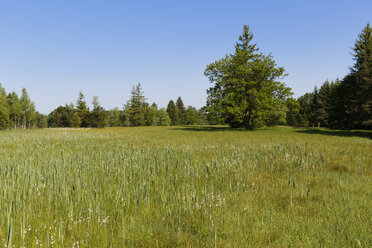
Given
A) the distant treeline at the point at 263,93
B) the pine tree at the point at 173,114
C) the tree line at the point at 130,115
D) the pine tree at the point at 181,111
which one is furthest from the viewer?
the pine tree at the point at 181,111

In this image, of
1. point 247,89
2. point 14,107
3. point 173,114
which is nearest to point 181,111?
→ point 173,114

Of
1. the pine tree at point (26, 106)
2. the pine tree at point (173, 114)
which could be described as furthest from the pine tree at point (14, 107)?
the pine tree at point (173, 114)

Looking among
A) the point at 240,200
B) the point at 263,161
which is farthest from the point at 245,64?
the point at 240,200

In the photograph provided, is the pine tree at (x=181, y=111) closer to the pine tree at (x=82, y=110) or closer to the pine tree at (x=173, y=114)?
the pine tree at (x=173, y=114)

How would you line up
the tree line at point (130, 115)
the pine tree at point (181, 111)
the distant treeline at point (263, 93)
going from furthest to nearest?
1. the pine tree at point (181, 111)
2. the tree line at point (130, 115)
3. the distant treeline at point (263, 93)

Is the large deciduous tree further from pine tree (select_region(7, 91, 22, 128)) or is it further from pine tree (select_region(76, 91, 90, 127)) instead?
pine tree (select_region(7, 91, 22, 128))

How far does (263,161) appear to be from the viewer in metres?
8.99

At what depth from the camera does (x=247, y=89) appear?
1524 inches

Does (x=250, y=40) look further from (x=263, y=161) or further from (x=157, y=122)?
(x=157, y=122)

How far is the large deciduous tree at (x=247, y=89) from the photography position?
3609cm

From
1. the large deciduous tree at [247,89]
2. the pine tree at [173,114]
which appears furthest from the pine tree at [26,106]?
the large deciduous tree at [247,89]

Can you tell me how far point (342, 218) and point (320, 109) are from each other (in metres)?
76.6

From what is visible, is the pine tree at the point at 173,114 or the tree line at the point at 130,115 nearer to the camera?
the tree line at the point at 130,115

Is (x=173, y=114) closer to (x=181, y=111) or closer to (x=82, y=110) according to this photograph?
(x=181, y=111)
